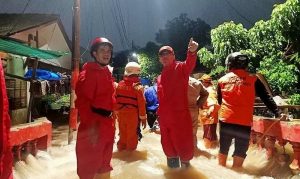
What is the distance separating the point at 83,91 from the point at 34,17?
85.1 ft

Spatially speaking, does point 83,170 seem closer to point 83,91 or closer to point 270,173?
point 83,91

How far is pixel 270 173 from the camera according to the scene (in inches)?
226

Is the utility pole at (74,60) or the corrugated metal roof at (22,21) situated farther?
the corrugated metal roof at (22,21)

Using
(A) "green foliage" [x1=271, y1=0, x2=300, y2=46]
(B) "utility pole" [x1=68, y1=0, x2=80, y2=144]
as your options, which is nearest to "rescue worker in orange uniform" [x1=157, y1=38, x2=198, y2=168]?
(B) "utility pole" [x1=68, y1=0, x2=80, y2=144]

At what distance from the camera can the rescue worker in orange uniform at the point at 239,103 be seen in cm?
579

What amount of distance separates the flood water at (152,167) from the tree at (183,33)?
36949mm

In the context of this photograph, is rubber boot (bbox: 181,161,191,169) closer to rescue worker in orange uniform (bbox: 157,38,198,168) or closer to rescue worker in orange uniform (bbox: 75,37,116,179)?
rescue worker in orange uniform (bbox: 157,38,198,168)

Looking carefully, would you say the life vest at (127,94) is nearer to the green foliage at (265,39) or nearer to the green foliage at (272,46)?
the green foliage at (272,46)

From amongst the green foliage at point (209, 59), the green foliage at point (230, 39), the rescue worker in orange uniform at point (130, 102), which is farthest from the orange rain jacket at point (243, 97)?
the green foliage at point (209, 59)

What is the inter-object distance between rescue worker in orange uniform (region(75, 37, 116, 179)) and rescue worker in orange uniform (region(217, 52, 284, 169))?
2.17m

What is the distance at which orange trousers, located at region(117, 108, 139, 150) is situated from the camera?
7500mm

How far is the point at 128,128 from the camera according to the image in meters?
7.55

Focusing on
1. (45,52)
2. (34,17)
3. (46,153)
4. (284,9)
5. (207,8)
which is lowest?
(46,153)

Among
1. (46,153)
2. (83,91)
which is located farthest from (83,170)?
(46,153)
